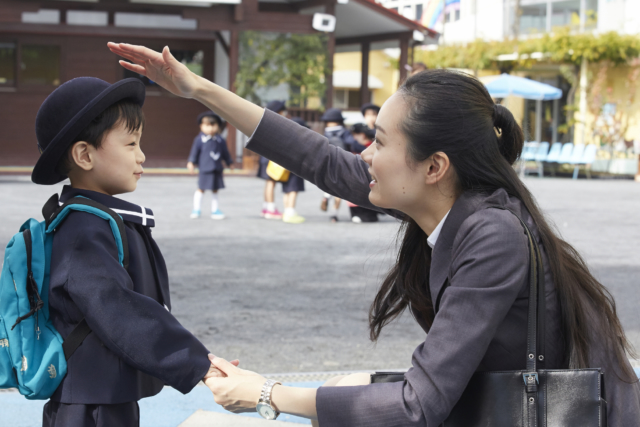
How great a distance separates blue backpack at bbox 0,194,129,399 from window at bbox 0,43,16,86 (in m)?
16.8

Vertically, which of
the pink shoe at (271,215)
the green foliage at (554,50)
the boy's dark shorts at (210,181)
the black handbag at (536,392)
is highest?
the green foliage at (554,50)

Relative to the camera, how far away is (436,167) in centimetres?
186

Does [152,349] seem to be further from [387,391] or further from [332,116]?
[332,116]

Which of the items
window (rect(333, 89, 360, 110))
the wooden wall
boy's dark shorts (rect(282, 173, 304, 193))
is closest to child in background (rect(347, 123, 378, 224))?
boy's dark shorts (rect(282, 173, 304, 193))

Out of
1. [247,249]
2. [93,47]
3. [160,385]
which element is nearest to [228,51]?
[93,47]

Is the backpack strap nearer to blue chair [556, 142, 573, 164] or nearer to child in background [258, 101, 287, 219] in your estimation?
child in background [258, 101, 287, 219]

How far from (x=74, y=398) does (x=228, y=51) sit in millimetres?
16943

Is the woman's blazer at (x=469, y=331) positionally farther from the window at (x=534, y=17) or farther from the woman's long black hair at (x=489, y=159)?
the window at (x=534, y=17)

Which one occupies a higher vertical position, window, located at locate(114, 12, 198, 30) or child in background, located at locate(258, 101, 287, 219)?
window, located at locate(114, 12, 198, 30)

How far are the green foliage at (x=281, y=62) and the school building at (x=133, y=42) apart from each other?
0.21 metres

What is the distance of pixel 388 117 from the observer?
190cm

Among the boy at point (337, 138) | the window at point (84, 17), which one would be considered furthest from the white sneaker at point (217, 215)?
the window at point (84, 17)

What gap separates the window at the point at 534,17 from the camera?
33341mm

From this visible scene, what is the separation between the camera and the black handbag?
1648 millimetres
